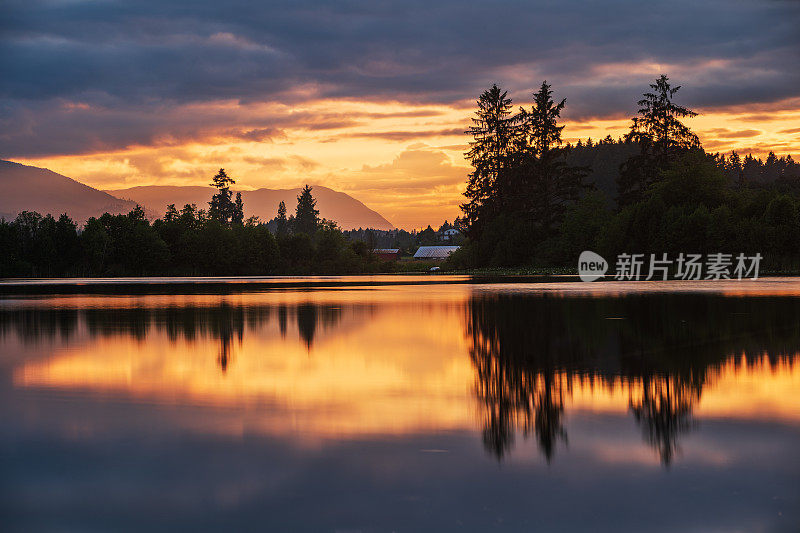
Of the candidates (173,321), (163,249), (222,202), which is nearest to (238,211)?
(222,202)

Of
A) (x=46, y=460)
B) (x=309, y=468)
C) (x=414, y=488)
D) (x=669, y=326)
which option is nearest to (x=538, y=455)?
(x=414, y=488)

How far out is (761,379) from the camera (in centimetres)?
1202

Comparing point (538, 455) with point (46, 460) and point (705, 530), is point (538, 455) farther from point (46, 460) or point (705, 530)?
point (46, 460)

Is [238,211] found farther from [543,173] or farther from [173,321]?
[173,321]

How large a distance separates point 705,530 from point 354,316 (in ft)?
66.3

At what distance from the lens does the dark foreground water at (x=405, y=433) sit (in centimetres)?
618

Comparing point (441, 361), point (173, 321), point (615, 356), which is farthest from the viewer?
point (173, 321)

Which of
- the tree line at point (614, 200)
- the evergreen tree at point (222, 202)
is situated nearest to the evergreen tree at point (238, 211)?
the evergreen tree at point (222, 202)

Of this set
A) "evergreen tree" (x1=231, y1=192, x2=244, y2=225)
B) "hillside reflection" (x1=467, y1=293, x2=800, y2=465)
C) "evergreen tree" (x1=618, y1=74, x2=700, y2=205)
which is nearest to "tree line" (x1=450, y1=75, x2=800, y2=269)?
"evergreen tree" (x1=618, y1=74, x2=700, y2=205)

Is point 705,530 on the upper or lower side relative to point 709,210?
lower

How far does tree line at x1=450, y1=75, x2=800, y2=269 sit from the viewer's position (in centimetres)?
7375

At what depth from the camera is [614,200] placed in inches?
3762

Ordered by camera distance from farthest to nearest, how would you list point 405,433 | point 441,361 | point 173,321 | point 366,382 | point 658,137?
1. point 658,137
2. point 173,321
3. point 441,361
4. point 366,382
5. point 405,433

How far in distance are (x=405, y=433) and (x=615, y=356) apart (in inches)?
283
